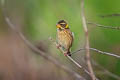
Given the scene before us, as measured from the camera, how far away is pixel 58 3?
679 centimetres

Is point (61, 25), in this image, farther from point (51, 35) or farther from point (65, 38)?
point (51, 35)

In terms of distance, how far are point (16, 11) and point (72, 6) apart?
1723mm

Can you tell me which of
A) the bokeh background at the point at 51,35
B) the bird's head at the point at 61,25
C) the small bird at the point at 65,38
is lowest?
the bokeh background at the point at 51,35

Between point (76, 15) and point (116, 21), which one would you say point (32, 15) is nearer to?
point (76, 15)

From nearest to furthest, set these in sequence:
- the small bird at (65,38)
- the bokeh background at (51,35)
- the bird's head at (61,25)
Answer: the bird's head at (61,25) → the small bird at (65,38) → the bokeh background at (51,35)

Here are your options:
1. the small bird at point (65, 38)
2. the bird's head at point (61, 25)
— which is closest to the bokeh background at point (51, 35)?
the small bird at point (65, 38)

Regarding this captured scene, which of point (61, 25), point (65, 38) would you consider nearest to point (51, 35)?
point (65, 38)

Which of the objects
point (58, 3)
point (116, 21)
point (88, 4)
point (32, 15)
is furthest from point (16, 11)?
point (116, 21)

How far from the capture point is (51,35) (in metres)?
6.30

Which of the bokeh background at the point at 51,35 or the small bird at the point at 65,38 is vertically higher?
the small bird at the point at 65,38

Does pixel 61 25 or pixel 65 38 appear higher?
pixel 61 25

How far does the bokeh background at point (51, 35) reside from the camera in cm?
589

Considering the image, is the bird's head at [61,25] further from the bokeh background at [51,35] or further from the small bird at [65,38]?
the bokeh background at [51,35]

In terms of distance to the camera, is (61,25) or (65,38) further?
(65,38)
